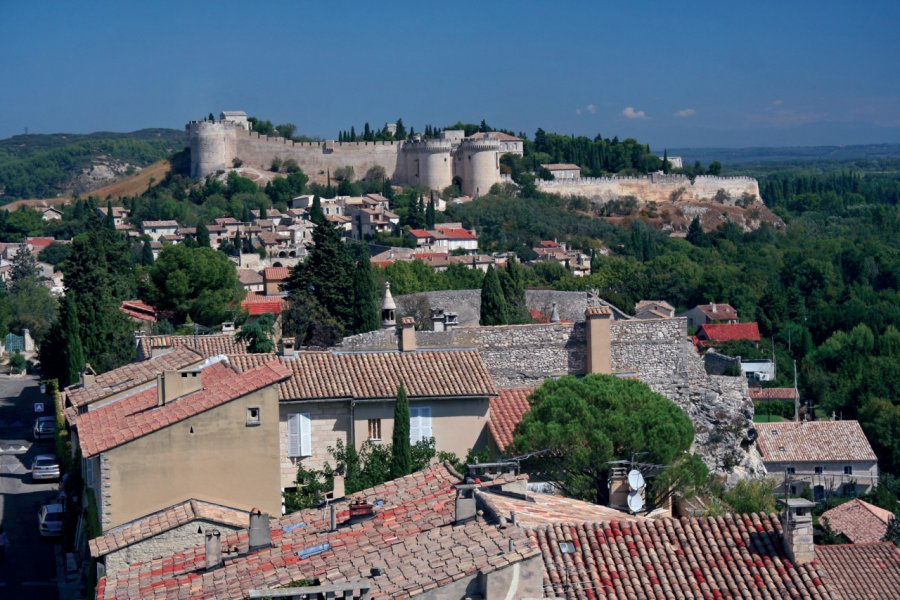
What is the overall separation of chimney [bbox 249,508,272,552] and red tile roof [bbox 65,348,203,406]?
19.1 ft

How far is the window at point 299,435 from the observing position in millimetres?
18844

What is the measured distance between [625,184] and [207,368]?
107113mm

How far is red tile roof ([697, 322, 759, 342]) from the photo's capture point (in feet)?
226

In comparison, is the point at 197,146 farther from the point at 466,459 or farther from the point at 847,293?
the point at 466,459

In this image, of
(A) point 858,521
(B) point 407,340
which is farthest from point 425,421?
(A) point 858,521

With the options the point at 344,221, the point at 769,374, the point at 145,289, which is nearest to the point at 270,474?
the point at 145,289

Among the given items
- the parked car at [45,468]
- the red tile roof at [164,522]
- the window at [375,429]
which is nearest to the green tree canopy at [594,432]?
the window at [375,429]

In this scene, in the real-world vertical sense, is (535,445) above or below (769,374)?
above

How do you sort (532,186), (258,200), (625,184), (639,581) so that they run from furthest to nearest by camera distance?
(625,184) < (532,186) < (258,200) < (639,581)

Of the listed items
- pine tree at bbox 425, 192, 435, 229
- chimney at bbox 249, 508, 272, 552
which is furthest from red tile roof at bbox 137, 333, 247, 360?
pine tree at bbox 425, 192, 435, 229

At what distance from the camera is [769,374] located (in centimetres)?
6066

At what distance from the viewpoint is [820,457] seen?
42.1 meters

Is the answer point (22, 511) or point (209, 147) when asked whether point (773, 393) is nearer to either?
point (22, 511)

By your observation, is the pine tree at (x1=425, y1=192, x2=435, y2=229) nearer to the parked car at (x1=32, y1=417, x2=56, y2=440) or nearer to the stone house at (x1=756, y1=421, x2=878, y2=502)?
the stone house at (x1=756, y1=421, x2=878, y2=502)
